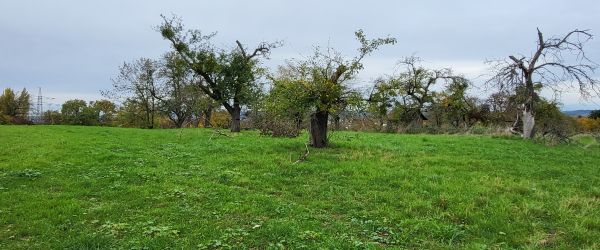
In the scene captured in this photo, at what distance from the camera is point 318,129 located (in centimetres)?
1673

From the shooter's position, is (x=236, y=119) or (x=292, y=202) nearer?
(x=292, y=202)

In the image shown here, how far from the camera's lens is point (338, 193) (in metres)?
9.37

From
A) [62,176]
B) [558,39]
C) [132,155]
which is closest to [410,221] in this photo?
[62,176]

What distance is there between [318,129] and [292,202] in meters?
8.25

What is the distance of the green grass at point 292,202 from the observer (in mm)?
6512

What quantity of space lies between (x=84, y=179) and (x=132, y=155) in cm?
433

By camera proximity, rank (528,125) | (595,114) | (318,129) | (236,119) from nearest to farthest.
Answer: (318,129)
(528,125)
(236,119)
(595,114)

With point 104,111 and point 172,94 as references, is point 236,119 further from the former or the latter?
point 104,111

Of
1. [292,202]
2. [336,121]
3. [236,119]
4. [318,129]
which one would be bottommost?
[292,202]

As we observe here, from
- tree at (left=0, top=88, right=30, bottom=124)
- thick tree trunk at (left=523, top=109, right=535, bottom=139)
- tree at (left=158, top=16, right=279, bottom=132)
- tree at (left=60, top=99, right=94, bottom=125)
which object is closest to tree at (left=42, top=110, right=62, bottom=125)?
tree at (left=60, top=99, right=94, bottom=125)

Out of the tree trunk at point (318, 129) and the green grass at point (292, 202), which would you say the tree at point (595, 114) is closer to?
the green grass at point (292, 202)

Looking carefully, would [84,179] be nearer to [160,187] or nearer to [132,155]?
[160,187]

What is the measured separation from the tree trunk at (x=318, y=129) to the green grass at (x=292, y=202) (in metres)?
2.32

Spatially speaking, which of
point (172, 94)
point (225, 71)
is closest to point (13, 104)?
point (172, 94)
